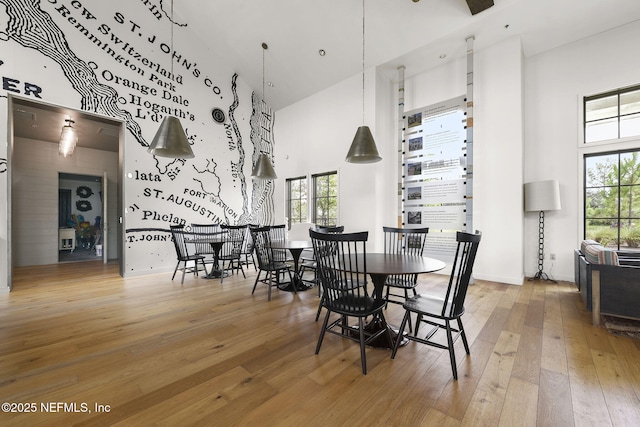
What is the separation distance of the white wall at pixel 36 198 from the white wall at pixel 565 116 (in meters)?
10.2

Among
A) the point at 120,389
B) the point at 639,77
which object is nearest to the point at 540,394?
the point at 120,389

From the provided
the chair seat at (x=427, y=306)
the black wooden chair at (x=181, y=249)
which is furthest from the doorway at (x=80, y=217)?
the chair seat at (x=427, y=306)

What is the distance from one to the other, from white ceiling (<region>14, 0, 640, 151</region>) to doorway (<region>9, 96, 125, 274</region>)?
15cm

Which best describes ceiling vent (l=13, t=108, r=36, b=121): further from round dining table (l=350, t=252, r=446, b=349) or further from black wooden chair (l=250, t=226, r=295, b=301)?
round dining table (l=350, t=252, r=446, b=349)

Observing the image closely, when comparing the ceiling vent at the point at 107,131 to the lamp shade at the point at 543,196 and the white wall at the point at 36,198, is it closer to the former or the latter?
the white wall at the point at 36,198

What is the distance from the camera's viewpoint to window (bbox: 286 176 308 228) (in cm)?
673

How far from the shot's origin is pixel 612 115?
160 inches

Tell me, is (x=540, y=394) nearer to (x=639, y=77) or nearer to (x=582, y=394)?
(x=582, y=394)

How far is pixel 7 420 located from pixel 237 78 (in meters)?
6.64

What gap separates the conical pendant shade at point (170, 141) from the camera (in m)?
3.34

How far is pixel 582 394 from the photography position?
1.58 metres

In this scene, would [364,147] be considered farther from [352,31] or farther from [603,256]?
[352,31]

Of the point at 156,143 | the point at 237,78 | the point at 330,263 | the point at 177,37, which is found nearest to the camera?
the point at 330,263

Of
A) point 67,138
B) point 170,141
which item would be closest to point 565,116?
point 170,141
